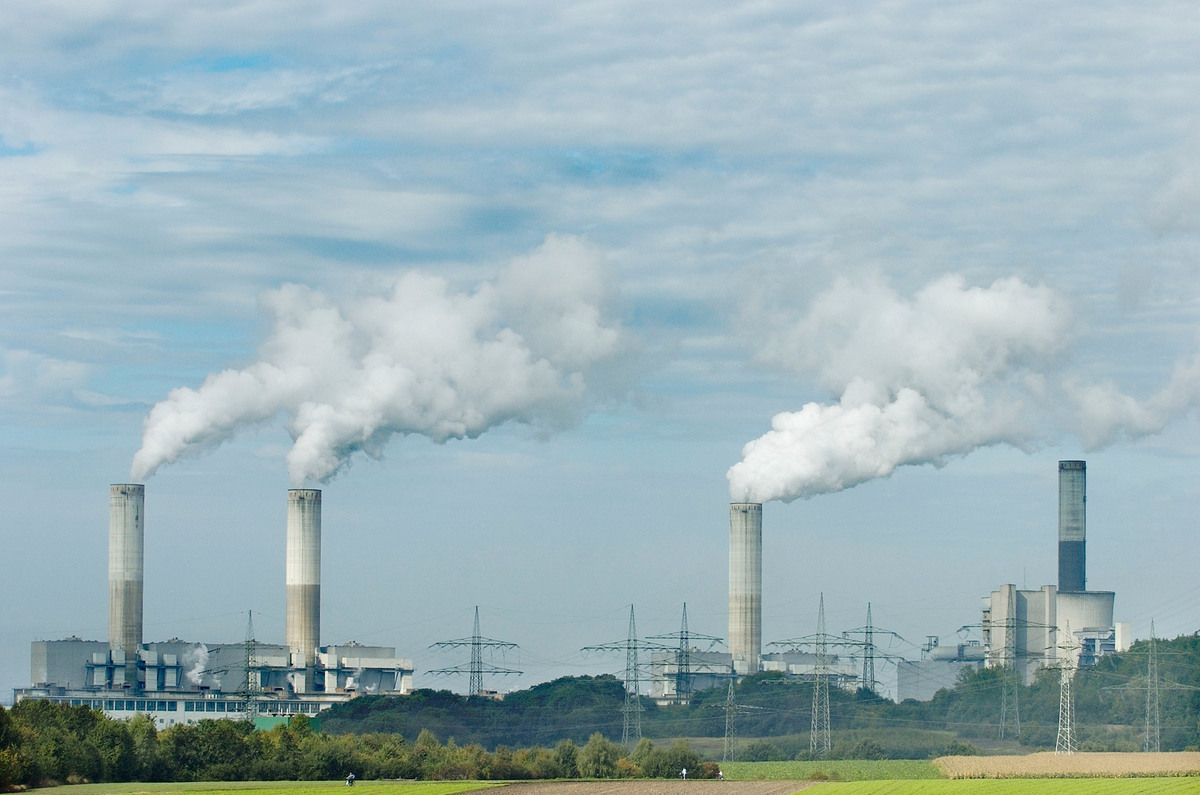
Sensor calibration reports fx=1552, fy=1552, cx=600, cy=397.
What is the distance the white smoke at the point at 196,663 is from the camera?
4274 inches

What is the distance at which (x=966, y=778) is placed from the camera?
63062mm

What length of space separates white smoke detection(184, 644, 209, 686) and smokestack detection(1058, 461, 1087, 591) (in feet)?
201

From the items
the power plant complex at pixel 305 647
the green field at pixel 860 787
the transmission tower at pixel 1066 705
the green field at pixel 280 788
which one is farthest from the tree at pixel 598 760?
the power plant complex at pixel 305 647

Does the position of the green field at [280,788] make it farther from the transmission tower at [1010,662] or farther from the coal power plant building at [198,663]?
the transmission tower at [1010,662]

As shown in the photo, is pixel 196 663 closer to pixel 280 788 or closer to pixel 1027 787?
pixel 280 788

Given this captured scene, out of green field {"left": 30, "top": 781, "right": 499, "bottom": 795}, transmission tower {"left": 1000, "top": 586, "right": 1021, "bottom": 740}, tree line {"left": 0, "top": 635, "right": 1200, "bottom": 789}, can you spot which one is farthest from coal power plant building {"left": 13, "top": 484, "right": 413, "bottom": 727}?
transmission tower {"left": 1000, "top": 586, "right": 1021, "bottom": 740}

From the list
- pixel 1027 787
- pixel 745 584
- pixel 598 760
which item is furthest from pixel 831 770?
pixel 745 584

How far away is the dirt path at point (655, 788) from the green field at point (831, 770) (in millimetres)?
6634

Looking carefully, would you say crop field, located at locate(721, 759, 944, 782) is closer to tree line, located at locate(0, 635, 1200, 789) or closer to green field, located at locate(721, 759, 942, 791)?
green field, located at locate(721, 759, 942, 791)

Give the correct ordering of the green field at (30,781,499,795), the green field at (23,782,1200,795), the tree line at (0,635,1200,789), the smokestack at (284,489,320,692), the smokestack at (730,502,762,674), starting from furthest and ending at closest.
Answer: the smokestack at (730,502,762,674)
the smokestack at (284,489,320,692)
the tree line at (0,635,1200,789)
the green field at (23,782,1200,795)
the green field at (30,781,499,795)

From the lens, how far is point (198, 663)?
10944 centimetres

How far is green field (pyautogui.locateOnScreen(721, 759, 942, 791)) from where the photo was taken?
6569cm

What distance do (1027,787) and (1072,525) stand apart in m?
60.7

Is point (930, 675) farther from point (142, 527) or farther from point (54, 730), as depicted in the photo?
point (54, 730)
